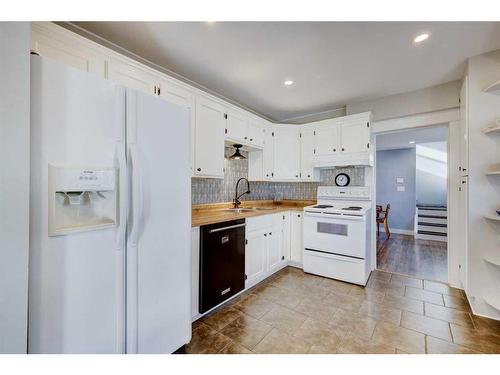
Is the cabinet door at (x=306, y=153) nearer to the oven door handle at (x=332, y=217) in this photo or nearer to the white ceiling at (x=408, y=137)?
the oven door handle at (x=332, y=217)

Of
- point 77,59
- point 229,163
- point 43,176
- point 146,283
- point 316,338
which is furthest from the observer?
point 229,163

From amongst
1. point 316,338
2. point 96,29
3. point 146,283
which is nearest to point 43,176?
point 146,283

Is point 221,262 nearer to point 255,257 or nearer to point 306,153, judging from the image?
point 255,257

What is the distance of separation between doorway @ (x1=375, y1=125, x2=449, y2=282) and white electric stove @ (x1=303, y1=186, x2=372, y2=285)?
1.68 metres

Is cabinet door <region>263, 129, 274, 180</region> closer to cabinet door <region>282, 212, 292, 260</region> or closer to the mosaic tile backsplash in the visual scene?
the mosaic tile backsplash

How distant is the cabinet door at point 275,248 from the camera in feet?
9.47

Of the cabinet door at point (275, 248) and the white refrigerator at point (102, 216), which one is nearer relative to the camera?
the white refrigerator at point (102, 216)

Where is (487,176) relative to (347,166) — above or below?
below

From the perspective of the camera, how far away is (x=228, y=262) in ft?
7.12

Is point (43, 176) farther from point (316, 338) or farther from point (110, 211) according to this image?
point (316, 338)

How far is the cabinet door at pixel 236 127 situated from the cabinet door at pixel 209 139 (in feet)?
0.38

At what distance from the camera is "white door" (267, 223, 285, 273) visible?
114 inches

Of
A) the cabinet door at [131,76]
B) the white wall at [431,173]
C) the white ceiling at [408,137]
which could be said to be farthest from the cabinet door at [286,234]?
the white wall at [431,173]
